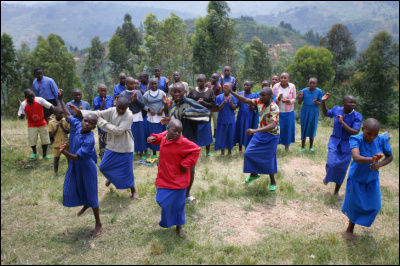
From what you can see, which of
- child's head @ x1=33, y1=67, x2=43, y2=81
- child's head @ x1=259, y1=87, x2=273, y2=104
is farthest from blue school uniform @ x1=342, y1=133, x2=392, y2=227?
child's head @ x1=33, y1=67, x2=43, y2=81

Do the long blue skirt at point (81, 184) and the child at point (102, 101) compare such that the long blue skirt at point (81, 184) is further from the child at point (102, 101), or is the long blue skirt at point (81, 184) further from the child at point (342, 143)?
the child at point (342, 143)

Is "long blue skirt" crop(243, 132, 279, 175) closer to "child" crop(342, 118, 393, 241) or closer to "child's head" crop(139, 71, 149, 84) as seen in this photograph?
"child" crop(342, 118, 393, 241)

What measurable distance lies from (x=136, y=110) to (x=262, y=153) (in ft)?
10.7

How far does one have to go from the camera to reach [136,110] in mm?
6992

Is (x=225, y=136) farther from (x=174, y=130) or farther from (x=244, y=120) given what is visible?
(x=174, y=130)

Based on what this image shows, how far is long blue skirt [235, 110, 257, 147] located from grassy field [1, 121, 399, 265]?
1343 millimetres

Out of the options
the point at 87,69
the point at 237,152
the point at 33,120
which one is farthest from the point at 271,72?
the point at 33,120

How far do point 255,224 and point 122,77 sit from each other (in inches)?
205

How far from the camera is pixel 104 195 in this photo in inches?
221

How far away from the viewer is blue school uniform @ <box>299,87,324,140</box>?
26.1 feet

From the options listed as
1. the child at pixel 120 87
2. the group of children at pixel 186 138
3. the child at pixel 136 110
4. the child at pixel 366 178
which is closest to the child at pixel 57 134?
the group of children at pixel 186 138

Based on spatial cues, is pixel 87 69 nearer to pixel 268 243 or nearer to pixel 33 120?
pixel 33 120

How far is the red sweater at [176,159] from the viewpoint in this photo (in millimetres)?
3977

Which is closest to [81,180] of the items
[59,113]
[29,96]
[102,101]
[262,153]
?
[59,113]
